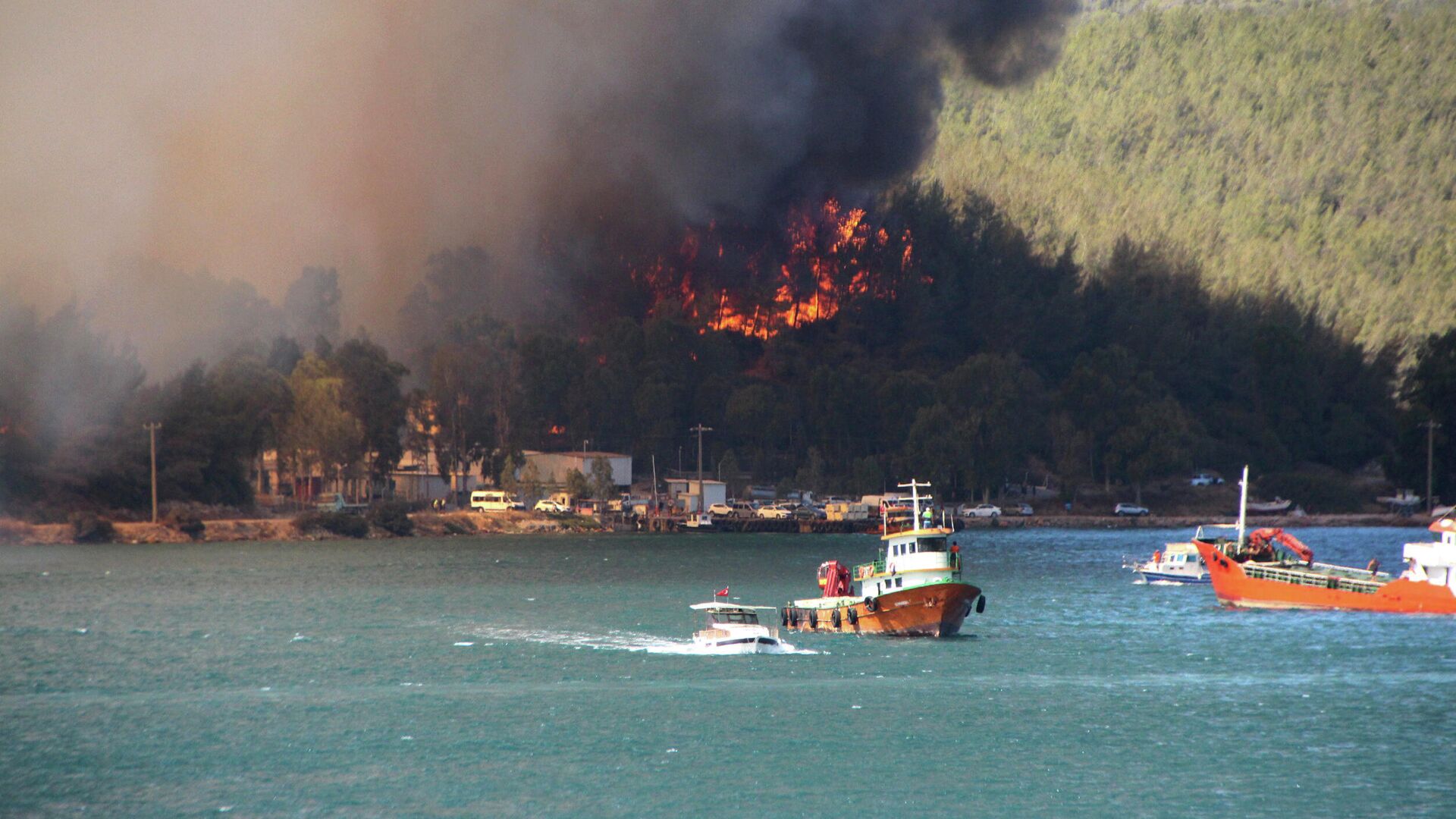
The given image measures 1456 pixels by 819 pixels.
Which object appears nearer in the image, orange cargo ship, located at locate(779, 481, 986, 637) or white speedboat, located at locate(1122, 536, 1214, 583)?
orange cargo ship, located at locate(779, 481, 986, 637)

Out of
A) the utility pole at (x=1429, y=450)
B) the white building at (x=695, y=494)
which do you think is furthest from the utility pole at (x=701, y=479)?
the utility pole at (x=1429, y=450)

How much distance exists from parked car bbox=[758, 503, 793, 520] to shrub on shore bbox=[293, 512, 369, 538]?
2949 cm

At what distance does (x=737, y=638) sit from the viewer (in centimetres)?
4691

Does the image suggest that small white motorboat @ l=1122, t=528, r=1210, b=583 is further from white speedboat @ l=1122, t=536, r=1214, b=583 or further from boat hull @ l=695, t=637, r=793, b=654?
boat hull @ l=695, t=637, r=793, b=654

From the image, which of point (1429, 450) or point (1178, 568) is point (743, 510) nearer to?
point (1429, 450)

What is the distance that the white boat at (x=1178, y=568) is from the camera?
75.0 metres

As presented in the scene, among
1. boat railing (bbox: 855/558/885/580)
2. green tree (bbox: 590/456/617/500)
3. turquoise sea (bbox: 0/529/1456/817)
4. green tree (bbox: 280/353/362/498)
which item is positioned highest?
green tree (bbox: 280/353/362/498)

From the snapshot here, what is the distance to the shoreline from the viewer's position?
10106cm

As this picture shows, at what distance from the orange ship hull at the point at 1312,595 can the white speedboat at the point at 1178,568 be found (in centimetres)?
1127

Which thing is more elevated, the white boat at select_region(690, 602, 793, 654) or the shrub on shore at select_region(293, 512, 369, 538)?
the shrub on shore at select_region(293, 512, 369, 538)

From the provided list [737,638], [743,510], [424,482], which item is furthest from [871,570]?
[424,482]

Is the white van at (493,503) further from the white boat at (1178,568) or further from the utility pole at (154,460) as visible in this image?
the white boat at (1178,568)

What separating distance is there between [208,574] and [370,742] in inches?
1824

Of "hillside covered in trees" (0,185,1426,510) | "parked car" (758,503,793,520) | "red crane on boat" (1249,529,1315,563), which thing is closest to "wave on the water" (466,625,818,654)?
"red crane on boat" (1249,529,1315,563)
